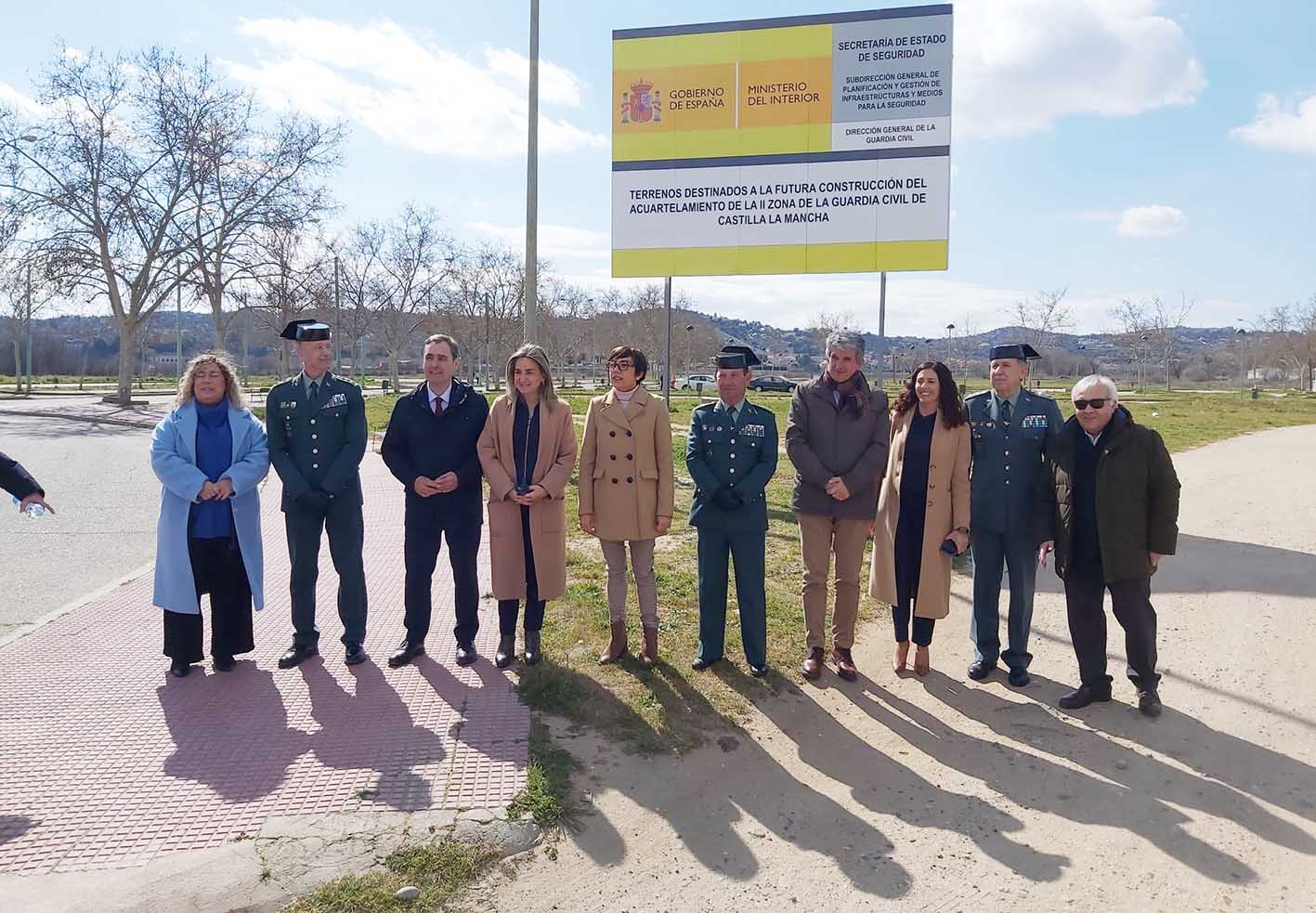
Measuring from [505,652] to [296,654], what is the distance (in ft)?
4.01

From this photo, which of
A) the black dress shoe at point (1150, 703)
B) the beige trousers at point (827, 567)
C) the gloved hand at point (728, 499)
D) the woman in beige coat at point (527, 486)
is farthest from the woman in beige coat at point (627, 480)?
the black dress shoe at point (1150, 703)

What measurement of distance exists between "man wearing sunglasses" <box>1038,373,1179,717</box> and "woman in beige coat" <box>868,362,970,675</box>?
50 cm

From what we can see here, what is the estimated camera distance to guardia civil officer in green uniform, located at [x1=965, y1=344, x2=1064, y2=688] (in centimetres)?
512

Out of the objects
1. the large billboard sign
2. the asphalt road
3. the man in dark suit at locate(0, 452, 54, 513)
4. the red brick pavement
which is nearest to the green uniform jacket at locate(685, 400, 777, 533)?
the red brick pavement

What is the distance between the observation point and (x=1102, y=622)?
4.83 meters

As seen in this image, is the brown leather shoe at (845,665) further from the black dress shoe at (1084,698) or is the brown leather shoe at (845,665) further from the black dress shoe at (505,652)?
the black dress shoe at (505,652)

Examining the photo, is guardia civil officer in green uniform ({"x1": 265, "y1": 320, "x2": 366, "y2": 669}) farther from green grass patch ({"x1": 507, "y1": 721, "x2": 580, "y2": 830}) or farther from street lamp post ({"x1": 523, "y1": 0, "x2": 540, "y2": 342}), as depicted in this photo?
street lamp post ({"x1": 523, "y1": 0, "x2": 540, "y2": 342})

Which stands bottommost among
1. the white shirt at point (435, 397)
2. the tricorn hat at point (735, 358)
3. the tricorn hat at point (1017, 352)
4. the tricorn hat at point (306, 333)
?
the white shirt at point (435, 397)

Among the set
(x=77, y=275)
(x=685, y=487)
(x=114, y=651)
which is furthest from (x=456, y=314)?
(x=114, y=651)

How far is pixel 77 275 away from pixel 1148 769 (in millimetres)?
39076

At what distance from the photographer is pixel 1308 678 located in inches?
207

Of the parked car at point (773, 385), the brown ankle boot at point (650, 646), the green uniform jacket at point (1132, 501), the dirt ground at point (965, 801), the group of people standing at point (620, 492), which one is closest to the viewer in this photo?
the dirt ground at point (965, 801)

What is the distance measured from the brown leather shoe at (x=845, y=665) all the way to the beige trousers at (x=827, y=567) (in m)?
0.03

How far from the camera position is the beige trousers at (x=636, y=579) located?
5.30 metres
